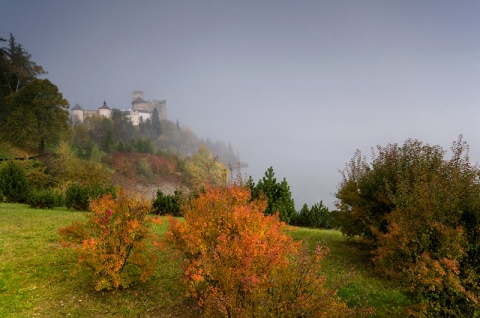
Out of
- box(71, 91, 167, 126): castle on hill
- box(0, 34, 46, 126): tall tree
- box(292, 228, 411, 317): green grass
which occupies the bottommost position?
box(292, 228, 411, 317): green grass

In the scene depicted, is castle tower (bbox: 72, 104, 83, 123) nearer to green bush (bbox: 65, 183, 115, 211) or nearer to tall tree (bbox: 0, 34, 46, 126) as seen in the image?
tall tree (bbox: 0, 34, 46, 126)

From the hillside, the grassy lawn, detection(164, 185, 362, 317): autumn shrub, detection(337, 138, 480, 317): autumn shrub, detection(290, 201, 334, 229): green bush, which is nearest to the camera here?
detection(164, 185, 362, 317): autumn shrub

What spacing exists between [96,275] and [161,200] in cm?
1392

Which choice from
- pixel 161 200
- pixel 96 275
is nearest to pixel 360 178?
pixel 96 275

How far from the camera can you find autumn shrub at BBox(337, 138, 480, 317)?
5.91 meters

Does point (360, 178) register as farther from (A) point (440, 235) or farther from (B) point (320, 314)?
(B) point (320, 314)

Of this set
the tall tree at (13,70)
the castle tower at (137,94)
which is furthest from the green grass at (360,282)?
the castle tower at (137,94)

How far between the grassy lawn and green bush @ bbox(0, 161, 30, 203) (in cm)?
1290

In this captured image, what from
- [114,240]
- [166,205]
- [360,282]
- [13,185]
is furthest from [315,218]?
[13,185]

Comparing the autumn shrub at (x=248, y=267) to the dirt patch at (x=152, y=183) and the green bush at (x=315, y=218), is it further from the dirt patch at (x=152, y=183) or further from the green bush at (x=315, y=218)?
the dirt patch at (x=152, y=183)

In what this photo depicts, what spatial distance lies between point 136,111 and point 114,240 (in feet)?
426

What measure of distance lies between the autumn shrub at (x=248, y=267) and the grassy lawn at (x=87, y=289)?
0.68 m

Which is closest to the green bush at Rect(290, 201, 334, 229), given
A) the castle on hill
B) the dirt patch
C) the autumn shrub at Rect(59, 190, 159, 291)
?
the autumn shrub at Rect(59, 190, 159, 291)

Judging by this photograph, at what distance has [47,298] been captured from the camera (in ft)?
25.1
